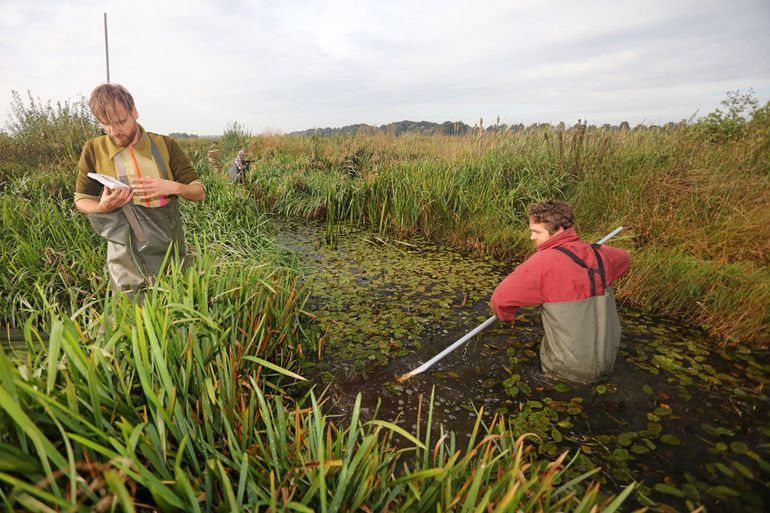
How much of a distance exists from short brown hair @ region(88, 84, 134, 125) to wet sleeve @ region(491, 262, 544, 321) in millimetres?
2509

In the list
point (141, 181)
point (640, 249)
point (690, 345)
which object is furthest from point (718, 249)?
point (141, 181)

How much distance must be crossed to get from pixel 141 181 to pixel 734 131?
26.5 feet

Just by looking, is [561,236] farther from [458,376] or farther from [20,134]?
[20,134]

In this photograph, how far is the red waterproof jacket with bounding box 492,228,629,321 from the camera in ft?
7.83

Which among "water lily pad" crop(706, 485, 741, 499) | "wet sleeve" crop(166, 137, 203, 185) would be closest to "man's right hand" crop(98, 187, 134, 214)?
"wet sleeve" crop(166, 137, 203, 185)

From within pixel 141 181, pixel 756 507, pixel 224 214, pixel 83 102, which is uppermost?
pixel 83 102

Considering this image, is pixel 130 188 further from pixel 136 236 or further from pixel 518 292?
pixel 518 292

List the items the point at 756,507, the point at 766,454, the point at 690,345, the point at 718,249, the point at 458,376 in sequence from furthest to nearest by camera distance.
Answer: the point at 718,249 < the point at 690,345 < the point at 458,376 < the point at 766,454 < the point at 756,507

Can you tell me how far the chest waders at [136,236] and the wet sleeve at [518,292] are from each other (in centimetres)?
216

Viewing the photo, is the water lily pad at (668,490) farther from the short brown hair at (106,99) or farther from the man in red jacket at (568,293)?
the short brown hair at (106,99)

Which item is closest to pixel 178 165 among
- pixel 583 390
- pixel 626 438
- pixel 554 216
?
pixel 554 216

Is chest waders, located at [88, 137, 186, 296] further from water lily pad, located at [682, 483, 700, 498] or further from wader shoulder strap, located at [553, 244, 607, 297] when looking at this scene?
water lily pad, located at [682, 483, 700, 498]

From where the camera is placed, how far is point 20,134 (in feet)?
21.5

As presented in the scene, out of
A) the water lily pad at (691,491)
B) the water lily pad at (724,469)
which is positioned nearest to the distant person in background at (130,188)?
the water lily pad at (691,491)
